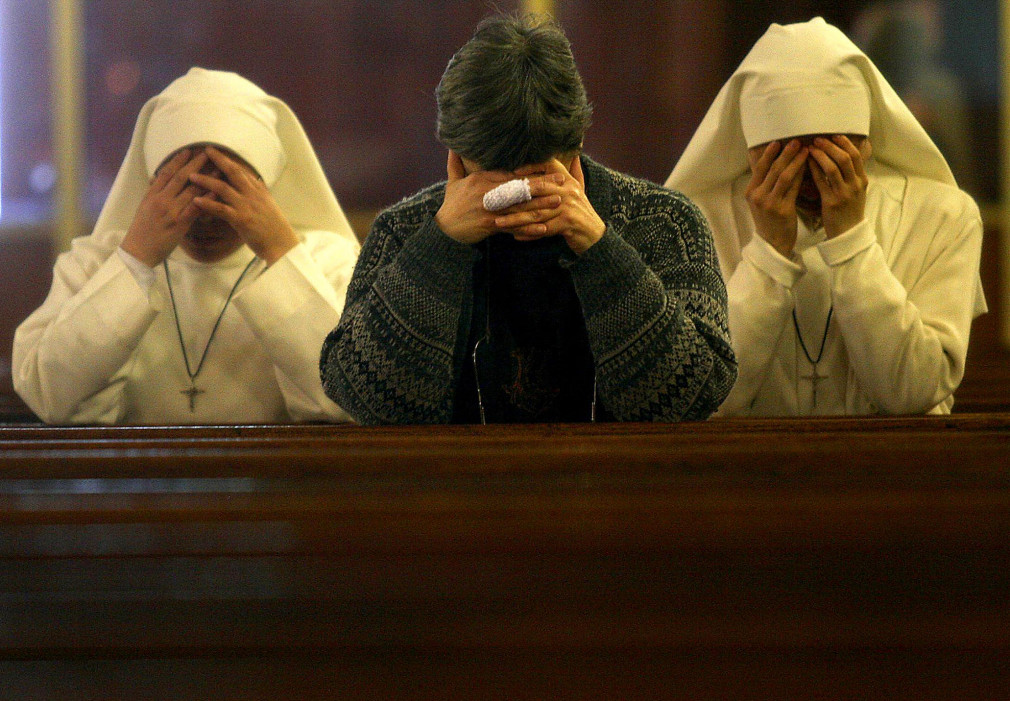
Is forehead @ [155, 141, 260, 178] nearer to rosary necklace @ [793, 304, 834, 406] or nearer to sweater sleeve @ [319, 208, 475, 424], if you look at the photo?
sweater sleeve @ [319, 208, 475, 424]

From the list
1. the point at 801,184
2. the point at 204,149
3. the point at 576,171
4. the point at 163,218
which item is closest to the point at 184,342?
the point at 163,218

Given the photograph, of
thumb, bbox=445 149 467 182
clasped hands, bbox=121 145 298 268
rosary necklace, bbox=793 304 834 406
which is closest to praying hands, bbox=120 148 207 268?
clasped hands, bbox=121 145 298 268

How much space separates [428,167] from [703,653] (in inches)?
139

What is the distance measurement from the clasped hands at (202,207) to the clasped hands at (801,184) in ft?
3.82

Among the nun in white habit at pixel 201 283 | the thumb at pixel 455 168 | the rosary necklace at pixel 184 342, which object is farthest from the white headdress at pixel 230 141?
the thumb at pixel 455 168

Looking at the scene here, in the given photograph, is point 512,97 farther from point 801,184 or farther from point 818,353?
point 818,353

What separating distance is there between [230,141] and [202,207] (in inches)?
9.0

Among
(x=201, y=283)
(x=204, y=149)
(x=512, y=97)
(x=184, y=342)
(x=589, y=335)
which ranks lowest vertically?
(x=184, y=342)

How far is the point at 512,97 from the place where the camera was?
173 centimetres

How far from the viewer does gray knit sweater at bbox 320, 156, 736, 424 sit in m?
1.80

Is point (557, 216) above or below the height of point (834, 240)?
above

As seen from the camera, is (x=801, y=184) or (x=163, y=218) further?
(x=163, y=218)

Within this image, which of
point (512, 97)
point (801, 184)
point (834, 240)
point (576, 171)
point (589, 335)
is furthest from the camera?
point (801, 184)

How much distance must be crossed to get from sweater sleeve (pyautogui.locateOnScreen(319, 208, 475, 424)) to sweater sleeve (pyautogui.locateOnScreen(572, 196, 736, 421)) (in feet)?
0.73
